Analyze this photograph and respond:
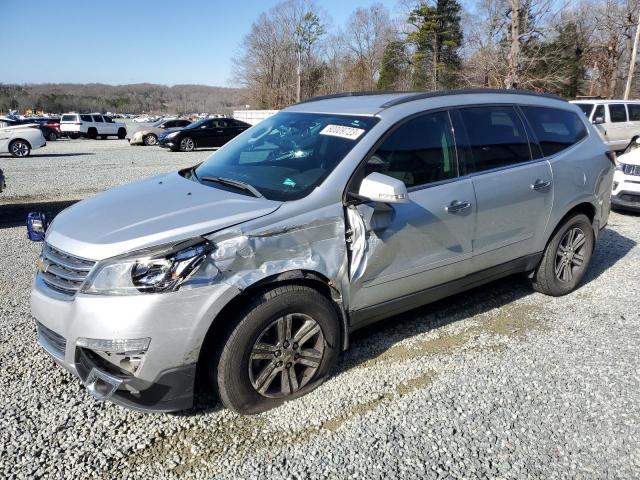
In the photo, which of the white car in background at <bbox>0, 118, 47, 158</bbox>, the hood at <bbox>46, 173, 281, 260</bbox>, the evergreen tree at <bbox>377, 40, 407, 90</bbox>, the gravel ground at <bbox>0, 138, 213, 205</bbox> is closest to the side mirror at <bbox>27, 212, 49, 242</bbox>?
the hood at <bbox>46, 173, 281, 260</bbox>

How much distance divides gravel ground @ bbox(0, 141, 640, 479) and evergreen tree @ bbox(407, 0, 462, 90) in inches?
1840

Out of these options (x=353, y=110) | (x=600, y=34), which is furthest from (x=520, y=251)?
(x=600, y=34)

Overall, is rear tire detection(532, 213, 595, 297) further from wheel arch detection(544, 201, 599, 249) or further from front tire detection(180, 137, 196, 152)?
front tire detection(180, 137, 196, 152)

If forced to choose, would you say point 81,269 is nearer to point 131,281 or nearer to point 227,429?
point 131,281

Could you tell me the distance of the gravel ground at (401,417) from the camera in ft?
8.31

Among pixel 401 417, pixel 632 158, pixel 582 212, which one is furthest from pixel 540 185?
pixel 632 158

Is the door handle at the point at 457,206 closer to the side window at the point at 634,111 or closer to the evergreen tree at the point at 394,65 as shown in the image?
the side window at the point at 634,111

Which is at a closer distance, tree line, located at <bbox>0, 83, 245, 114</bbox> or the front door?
the front door

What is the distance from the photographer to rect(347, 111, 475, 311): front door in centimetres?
313

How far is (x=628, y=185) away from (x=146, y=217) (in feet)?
26.8

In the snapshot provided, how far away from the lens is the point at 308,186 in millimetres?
3061

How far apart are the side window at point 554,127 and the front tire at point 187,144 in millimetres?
19408

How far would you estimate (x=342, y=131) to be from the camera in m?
3.36

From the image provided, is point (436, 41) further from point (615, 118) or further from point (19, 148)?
point (19, 148)
